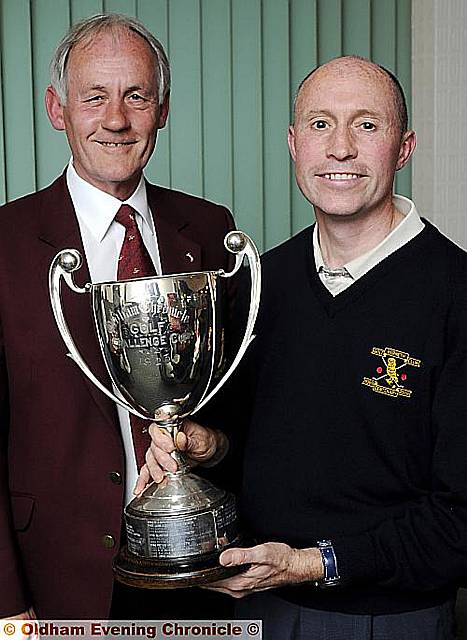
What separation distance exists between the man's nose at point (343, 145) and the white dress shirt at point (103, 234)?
415mm

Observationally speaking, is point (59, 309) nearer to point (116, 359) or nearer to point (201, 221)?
point (116, 359)

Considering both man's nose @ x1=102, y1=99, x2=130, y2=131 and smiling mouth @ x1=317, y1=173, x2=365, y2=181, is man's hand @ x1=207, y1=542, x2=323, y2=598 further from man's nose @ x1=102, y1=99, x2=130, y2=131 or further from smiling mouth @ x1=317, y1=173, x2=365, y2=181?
man's nose @ x1=102, y1=99, x2=130, y2=131

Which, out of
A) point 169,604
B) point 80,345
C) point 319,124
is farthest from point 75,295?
point 169,604

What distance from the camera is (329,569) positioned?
156 cm

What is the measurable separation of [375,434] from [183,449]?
28 centimetres

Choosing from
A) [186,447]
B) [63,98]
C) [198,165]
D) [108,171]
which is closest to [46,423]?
[186,447]

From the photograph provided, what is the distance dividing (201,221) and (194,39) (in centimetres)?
105

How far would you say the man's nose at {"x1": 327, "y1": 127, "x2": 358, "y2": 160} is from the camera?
159 cm

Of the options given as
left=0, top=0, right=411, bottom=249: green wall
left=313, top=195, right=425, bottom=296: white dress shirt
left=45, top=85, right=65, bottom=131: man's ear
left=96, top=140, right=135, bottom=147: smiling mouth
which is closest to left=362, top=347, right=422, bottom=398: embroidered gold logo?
left=313, top=195, right=425, bottom=296: white dress shirt

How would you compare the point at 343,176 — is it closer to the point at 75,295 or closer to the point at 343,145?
the point at 343,145

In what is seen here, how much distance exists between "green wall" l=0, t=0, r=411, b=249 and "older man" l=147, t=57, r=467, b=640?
1249 millimetres

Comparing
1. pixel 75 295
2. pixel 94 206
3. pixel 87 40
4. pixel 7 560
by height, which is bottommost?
pixel 7 560

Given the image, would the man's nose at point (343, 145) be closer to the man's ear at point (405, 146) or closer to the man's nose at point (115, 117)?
the man's ear at point (405, 146)

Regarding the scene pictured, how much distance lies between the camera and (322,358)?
164 cm
